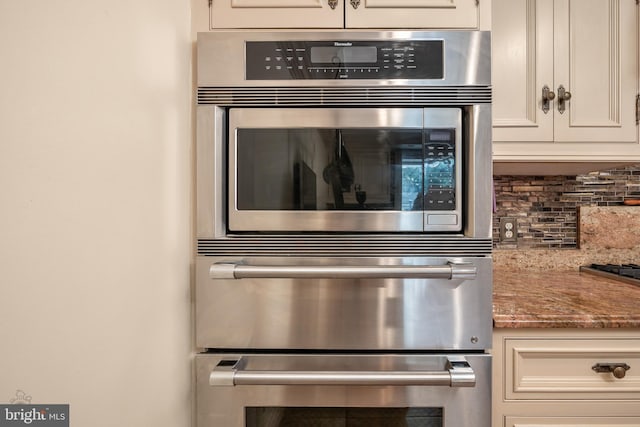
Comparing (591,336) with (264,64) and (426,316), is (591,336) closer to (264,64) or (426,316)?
(426,316)

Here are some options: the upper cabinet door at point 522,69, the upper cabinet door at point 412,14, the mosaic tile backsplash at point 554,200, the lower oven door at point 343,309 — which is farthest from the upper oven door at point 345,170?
the mosaic tile backsplash at point 554,200

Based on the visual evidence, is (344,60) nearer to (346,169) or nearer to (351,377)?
(346,169)

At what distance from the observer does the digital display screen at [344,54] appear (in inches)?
31.9

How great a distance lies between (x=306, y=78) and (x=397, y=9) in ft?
1.00

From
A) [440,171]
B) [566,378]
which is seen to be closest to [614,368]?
[566,378]

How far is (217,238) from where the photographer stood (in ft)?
2.69

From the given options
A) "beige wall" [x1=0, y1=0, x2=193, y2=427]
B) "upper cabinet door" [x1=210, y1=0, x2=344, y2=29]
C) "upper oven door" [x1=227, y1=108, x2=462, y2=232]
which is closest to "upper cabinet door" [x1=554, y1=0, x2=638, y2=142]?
"upper oven door" [x1=227, y1=108, x2=462, y2=232]

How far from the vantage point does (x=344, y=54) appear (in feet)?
2.67

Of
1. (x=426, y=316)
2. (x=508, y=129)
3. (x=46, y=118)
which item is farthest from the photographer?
(x=508, y=129)

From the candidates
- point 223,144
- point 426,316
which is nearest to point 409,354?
point 426,316

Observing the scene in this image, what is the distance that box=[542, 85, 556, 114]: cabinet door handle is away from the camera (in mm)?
1088

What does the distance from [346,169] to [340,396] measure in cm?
58

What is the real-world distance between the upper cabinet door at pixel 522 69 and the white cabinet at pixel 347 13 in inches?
13.7

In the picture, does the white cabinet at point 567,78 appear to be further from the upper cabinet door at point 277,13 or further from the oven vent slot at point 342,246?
the upper cabinet door at point 277,13
